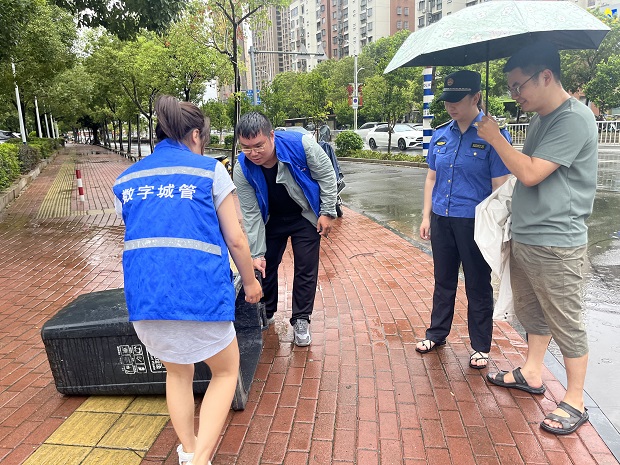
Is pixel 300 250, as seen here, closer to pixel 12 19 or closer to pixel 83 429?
pixel 83 429

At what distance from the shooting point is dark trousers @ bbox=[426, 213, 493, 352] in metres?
2.84

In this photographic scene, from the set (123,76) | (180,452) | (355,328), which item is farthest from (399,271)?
(123,76)

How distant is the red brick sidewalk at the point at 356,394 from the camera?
2.28 meters

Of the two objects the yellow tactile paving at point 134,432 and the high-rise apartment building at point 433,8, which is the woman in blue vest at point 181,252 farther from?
the high-rise apartment building at point 433,8

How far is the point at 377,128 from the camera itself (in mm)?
25938

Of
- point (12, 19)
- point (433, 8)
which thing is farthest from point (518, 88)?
point (433, 8)

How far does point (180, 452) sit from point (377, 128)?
2520 centimetres

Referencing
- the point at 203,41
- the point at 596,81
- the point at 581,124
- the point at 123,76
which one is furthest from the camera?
the point at 596,81

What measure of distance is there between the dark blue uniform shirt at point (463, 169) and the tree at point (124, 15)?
19.0 feet

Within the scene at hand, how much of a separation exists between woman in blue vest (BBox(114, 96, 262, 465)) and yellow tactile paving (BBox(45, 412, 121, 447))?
2.63 feet

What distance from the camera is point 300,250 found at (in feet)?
10.9

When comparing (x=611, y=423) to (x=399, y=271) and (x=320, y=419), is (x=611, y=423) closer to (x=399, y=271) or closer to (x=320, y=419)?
(x=320, y=419)

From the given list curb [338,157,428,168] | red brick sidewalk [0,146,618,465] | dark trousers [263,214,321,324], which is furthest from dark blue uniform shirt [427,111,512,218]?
curb [338,157,428,168]

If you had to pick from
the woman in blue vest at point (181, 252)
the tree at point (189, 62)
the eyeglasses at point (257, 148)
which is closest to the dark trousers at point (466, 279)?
the eyeglasses at point (257, 148)
